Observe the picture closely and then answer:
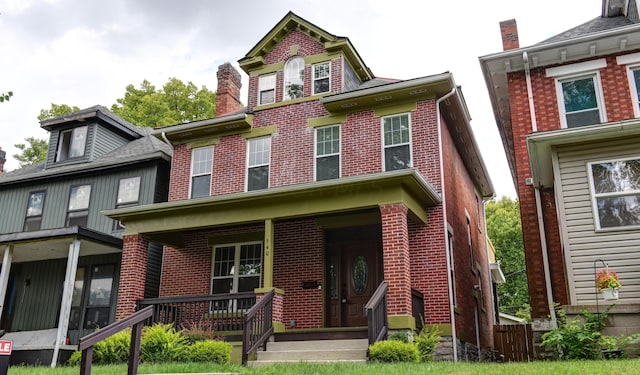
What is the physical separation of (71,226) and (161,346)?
680 cm

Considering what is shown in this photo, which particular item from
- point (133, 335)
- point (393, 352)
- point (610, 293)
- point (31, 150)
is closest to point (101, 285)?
point (133, 335)

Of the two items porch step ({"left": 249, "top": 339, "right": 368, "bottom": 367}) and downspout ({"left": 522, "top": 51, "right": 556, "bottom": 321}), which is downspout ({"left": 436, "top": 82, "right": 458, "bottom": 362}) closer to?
downspout ({"left": 522, "top": 51, "right": 556, "bottom": 321})

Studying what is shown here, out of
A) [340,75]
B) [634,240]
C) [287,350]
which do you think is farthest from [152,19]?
[634,240]

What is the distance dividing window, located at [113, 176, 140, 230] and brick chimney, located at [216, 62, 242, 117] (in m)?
3.38

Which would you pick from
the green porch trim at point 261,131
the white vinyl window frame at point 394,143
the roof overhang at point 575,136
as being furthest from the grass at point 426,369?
the green porch trim at point 261,131

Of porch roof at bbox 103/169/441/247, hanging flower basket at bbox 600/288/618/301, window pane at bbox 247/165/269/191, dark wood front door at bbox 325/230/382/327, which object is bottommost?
hanging flower basket at bbox 600/288/618/301

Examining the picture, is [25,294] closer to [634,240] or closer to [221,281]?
[221,281]

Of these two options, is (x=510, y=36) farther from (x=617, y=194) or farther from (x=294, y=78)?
(x=617, y=194)

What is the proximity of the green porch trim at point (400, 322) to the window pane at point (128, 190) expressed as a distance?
9.41 meters

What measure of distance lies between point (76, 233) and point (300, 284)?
218 inches

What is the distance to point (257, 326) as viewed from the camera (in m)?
10.5

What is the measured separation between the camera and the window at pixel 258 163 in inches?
570

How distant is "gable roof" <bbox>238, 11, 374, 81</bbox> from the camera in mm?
14781

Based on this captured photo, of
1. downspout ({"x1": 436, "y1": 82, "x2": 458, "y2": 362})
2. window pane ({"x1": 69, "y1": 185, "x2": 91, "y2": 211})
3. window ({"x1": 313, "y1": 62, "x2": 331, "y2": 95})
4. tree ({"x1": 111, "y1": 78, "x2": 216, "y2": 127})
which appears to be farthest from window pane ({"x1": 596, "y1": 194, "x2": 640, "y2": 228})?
tree ({"x1": 111, "y1": 78, "x2": 216, "y2": 127})
